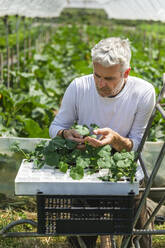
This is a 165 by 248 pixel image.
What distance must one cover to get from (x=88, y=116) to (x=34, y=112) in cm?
246

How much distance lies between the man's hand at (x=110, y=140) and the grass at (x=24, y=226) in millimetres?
1005

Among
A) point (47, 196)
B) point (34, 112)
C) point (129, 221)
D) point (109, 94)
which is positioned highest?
point (109, 94)

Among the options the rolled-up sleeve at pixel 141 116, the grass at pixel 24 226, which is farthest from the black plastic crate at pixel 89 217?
the grass at pixel 24 226

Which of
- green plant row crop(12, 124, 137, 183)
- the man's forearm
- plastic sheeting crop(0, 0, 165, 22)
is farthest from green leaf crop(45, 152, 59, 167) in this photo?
plastic sheeting crop(0, 0, 165, 22)

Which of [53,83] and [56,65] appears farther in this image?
[56,65]

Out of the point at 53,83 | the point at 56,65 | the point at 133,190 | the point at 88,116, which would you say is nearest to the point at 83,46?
the point at 56,65

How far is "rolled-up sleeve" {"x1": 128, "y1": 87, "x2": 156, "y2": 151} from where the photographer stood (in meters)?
2.28

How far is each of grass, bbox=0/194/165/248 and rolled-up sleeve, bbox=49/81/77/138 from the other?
3.41 feet

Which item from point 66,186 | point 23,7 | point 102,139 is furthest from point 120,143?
point 23,7

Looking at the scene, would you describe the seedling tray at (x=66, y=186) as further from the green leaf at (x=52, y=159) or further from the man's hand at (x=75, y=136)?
the man's hand at (x=75, y=136)

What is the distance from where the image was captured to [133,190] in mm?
1836

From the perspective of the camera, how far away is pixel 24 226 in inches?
128

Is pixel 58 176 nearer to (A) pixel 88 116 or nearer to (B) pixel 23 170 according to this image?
(B) pixel 23 170

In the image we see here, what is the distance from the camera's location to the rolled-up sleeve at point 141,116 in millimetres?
2279
